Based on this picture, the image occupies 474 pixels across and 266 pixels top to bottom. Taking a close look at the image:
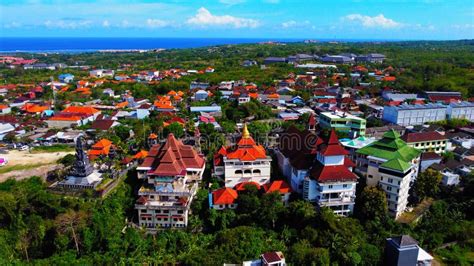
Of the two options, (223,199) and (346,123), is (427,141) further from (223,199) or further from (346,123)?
(223,199)

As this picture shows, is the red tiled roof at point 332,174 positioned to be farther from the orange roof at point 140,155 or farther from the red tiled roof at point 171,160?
the orange roof at point 140,155

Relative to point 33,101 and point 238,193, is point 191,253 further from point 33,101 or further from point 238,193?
point 33,101

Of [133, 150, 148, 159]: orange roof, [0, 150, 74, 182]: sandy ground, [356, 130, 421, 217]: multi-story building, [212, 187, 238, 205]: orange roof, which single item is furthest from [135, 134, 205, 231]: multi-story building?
[356, 130, 421, 217]: multi-story building

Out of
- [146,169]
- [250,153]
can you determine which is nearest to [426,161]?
[250,153]

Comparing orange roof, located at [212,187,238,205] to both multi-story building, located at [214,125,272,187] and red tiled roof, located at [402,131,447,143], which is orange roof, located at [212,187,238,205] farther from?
red tiled roof, located at [402,131,447,143]

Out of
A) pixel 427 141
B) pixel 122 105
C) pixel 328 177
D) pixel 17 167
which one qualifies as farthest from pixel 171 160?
A: pixel 122 105

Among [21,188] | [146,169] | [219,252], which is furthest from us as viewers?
[146,169]

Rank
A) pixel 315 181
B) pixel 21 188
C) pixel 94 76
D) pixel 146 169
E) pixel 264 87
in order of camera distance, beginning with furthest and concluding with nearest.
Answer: pixel 94 76, pixel 264 87, pixel 146 169, pixel 21 188, pixel 315 181
